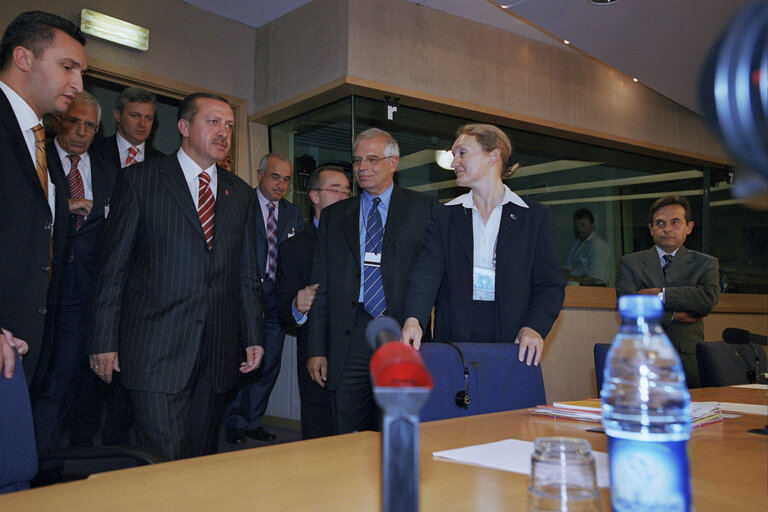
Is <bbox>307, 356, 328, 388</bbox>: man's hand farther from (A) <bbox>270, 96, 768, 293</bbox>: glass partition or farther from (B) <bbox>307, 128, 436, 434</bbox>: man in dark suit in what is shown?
(A) <bbox>270, 96, 768, 293</bbox>: glass partition

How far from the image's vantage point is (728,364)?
9.45 ft

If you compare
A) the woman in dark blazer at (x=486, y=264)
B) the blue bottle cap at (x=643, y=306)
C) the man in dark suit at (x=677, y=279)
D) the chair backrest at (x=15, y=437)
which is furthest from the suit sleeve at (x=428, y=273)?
the man in dark suit at (x=677, y=279)

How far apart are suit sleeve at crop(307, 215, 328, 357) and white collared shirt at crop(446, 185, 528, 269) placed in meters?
0.70

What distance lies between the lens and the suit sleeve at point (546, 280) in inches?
92.1

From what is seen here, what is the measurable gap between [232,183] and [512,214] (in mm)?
1134

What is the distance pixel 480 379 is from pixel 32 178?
149cm

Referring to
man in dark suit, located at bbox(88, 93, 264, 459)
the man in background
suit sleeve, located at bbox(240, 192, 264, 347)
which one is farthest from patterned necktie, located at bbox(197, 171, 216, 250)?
the man in background

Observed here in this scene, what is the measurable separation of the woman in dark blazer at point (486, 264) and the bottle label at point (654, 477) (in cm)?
176

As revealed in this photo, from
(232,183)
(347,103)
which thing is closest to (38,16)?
(232,183)

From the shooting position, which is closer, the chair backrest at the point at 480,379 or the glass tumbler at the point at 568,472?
the glass tumbler at the point at 568,472

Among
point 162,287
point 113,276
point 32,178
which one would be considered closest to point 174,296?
point 162,287

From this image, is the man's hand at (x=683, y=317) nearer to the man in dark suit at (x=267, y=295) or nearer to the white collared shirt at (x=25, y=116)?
the man in dark suit at (x=267, y=295)

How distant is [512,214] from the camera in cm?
245

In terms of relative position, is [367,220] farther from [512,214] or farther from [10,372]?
[10,372]
